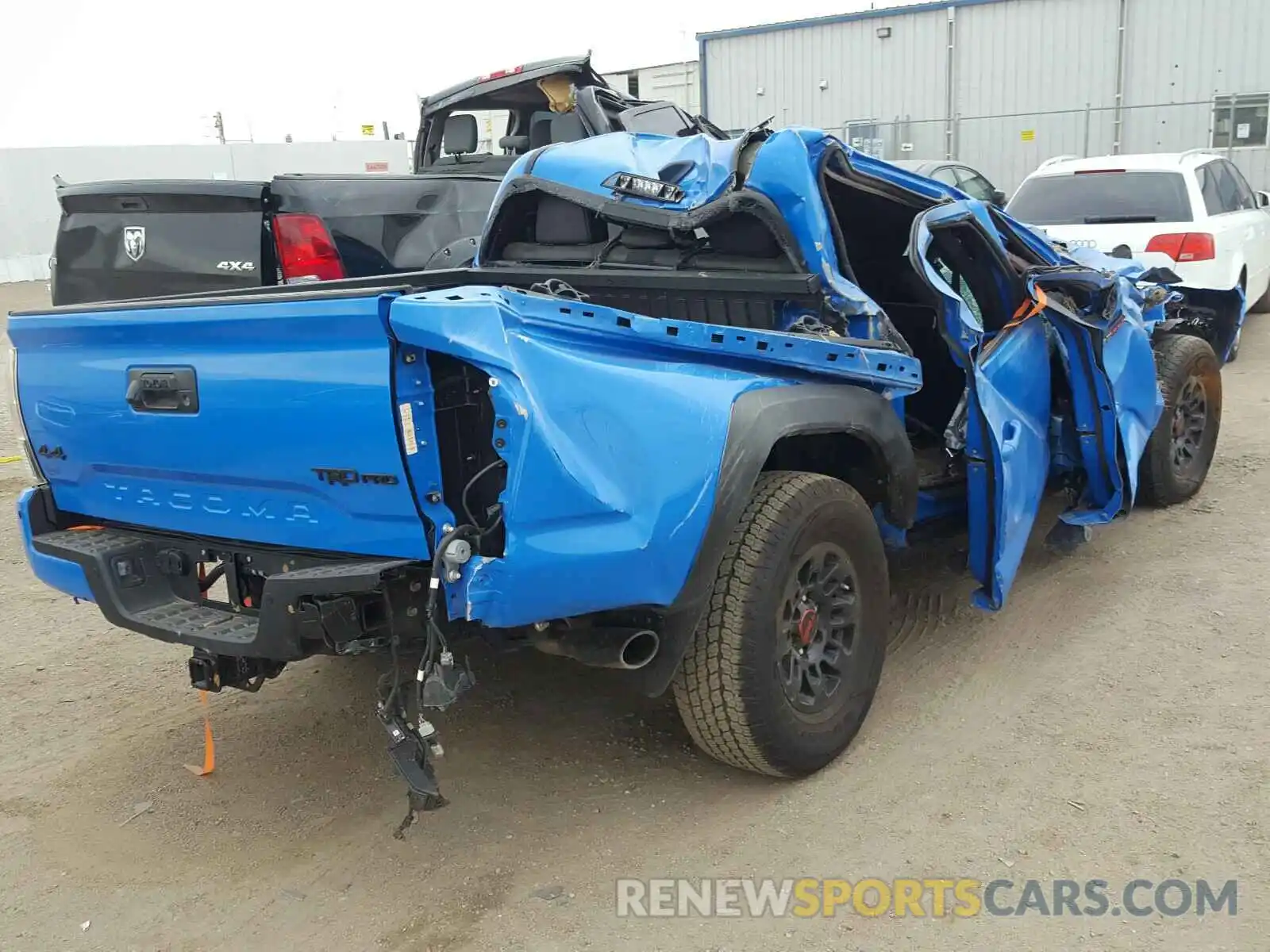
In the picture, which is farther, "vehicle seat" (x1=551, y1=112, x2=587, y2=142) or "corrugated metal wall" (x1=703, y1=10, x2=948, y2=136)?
"corrugated metal wall" (x1=703, y1=10, x2=948, y2=136)

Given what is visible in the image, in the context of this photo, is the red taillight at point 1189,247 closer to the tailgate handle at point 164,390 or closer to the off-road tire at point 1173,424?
the off-road tire at point 1173,424

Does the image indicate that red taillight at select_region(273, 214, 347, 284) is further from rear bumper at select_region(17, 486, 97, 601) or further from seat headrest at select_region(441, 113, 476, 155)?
rear bumper at select_region(17, 486, 97, 601)

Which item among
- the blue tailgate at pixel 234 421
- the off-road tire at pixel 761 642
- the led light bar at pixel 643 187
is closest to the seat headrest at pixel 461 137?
the led light bar at pixel 643 187

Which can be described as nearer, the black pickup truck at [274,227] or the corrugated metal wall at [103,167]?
the black pickup truck at [274,227]

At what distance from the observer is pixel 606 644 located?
2.84 m

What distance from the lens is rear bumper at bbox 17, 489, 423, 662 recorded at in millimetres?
2672

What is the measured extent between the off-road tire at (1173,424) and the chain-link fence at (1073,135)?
13.2 metres

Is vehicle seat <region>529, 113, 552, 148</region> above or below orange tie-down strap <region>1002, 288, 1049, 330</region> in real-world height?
above

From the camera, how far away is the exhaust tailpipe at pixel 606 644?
9.27ft

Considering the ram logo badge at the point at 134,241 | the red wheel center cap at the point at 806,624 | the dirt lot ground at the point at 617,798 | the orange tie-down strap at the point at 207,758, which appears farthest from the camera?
the ram logo badge at the point at 134,241

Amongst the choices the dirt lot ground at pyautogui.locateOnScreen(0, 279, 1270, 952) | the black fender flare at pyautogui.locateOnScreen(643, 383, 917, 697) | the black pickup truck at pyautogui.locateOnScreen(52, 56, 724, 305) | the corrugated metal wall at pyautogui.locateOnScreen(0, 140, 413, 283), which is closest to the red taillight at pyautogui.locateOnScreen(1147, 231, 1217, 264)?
the black pickup truck at pyautogui.locateOnScreen(52, 56, 724, 305)

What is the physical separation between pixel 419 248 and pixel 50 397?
3.08 meters

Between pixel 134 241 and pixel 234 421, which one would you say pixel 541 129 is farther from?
pixel 234 421

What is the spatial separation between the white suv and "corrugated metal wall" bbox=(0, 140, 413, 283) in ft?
61.7
